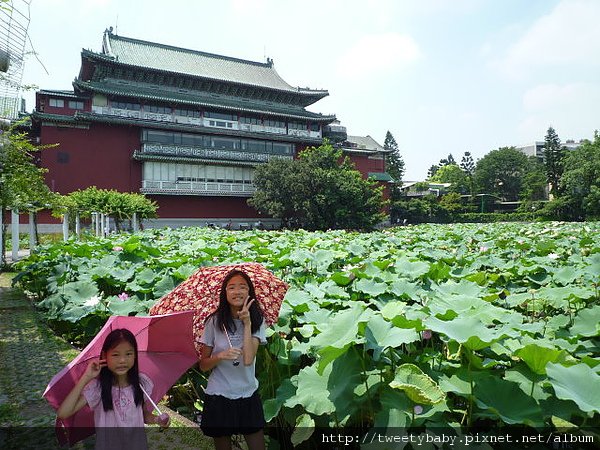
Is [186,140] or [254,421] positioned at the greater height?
[186,140]

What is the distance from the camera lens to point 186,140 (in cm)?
2617

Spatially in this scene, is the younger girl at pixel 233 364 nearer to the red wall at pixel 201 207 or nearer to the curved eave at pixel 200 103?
the red wall at pixel 201 207

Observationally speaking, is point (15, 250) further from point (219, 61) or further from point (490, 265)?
point (219, 61)

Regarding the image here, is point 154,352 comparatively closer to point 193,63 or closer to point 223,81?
point 223,81

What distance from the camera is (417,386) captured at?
4.63ft

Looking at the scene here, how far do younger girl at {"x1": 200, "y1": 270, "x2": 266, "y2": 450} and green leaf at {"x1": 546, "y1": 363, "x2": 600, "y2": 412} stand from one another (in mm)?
1103

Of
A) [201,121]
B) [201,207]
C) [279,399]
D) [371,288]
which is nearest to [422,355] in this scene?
[279,399]

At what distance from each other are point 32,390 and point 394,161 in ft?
175

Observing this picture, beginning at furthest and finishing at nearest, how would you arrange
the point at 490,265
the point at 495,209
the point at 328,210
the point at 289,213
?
1. the point at 495,209
2. the point at 289,213
3. the point at 328,210
4. the point at 490,265

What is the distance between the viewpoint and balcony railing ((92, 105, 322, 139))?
2389 cm

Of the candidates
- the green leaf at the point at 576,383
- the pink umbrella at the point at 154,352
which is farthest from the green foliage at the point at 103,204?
the green leaf at the point at 576,383

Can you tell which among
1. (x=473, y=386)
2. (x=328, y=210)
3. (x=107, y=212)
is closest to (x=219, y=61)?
(x=328, y=210)

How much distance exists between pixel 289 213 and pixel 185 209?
6.07 meters

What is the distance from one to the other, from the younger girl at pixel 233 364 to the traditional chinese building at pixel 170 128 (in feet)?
76.5
